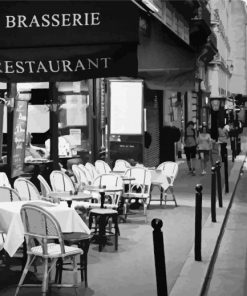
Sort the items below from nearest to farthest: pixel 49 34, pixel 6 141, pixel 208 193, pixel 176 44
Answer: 1. pixel 49 34
2. pixel 176 44
3. pixel 6 141
4. pixel 208 193

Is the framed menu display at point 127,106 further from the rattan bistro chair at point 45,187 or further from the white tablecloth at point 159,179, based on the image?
the rattan bistro chair at point 45,187

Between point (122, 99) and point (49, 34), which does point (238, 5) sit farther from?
point (49, 34)

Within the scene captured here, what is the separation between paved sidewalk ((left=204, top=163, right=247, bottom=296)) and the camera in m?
8.55

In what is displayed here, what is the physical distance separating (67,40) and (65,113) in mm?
11245

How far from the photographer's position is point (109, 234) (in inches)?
434

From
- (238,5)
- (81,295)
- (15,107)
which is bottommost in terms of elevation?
(81,295)

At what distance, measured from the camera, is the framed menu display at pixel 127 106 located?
56.7 feet

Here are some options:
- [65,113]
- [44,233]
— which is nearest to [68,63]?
[44,233]

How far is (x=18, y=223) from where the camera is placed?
7.89 meters

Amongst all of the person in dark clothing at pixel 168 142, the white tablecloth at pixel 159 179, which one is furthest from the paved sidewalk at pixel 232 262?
the person in dark clothing at pixel 168 142

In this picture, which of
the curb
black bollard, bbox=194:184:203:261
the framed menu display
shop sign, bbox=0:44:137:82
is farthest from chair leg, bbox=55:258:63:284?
the framed menu display

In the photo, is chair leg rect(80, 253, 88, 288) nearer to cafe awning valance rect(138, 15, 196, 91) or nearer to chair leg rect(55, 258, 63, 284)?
chair leg rect(55, 258, 63, 284)

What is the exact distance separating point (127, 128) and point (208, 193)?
10.2ft

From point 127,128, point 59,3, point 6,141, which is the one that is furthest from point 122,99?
point 59,3
